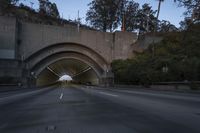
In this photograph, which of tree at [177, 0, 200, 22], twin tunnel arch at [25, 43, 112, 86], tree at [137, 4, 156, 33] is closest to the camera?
tree at [177, 0, 200, 22]

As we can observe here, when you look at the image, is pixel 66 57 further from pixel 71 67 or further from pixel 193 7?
pixel 193 7

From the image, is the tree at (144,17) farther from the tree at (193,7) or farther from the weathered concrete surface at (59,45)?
the tree at (193,7)

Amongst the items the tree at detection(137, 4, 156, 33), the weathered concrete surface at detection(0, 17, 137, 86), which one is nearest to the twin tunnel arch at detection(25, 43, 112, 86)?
the weathered concrete surface at detection(0, 17, 137, 86)

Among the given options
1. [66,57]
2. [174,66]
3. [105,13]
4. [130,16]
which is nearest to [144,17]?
[130,16]

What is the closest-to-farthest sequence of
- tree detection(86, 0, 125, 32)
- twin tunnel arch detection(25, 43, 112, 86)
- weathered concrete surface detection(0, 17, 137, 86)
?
weathered concrete surface detection(0, 17, 137, 86), twin tunnel arch detection(25, 43, 112, 86), tree detection(86, 0, 125, 32)

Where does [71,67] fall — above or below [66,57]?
below

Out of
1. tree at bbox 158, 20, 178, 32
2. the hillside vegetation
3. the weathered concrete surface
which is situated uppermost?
tree at bbox 158, 20, 178, 32

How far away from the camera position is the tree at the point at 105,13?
97.1 meters

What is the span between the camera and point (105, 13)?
98.1 m

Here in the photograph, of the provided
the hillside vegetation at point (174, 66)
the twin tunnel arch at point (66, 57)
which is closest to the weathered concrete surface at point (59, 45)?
the twin tunnel arch at point (66, 57)

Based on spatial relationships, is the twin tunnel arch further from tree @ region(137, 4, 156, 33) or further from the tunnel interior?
tree @ region(137, 4, 156, 33)

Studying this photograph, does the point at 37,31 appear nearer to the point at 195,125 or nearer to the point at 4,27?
the point at 4,27

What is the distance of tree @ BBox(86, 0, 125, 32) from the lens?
319ft

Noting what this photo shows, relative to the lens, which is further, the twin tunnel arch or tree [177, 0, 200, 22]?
the twin tunnel arch
